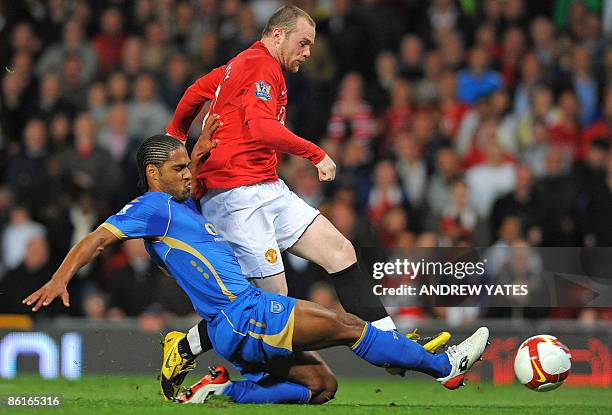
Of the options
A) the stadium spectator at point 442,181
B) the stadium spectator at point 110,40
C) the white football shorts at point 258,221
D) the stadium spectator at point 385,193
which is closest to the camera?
the white football shorts at point 258,221

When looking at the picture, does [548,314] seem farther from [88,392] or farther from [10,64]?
[10,64]

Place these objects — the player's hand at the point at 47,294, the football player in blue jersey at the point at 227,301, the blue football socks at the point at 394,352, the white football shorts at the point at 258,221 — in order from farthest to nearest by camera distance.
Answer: the white football shorts at the point at 258,221
the blue football socks at the point at 394,352
the football player in blue jersey at the point at 227,301
the player's hand at the point at 47,294

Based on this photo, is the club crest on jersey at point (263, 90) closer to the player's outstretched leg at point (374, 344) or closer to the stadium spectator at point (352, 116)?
the player's outstretched leg at point (374, 344)

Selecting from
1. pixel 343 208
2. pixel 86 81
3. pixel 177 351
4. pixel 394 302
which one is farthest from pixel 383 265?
pixel 86 81

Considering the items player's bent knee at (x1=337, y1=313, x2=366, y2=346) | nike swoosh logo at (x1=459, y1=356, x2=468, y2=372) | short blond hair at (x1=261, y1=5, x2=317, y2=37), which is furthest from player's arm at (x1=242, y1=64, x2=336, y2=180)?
nike swoosh logo at (x1=459, y1=356, x2=468, y2=372)

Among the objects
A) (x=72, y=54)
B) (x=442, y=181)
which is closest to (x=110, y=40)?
(x=72, y=54)

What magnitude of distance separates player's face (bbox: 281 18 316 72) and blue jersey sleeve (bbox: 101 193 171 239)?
1.30 meters

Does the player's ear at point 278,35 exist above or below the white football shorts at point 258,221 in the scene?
above

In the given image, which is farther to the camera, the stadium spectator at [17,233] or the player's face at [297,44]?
the stadium spectator at [17,233]

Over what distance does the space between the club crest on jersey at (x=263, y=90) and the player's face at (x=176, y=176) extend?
586mm

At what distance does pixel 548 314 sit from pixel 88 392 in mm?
3818

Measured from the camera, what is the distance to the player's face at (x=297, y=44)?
7.71m

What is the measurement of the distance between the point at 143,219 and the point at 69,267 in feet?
1.83

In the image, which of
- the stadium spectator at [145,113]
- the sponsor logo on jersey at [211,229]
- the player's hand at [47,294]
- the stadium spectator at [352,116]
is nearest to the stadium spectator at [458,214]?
the stadium spectator at [352,116]
